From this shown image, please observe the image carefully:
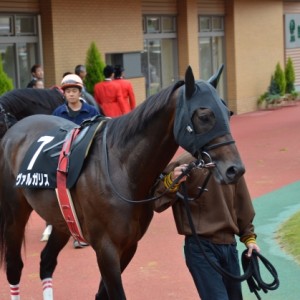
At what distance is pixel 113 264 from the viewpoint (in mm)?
4766

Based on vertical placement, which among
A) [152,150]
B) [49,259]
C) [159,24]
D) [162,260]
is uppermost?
[159,24]

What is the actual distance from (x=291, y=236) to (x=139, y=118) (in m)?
4.03

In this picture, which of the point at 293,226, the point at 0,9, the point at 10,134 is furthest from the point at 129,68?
the point at 10,134

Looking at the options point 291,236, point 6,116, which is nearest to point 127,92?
point 291,236

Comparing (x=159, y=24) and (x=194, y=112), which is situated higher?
(x=159, y=24)

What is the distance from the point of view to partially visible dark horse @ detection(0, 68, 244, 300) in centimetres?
418

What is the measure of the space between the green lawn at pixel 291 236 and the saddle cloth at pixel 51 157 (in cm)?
302

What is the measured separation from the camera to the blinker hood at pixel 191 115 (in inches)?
164

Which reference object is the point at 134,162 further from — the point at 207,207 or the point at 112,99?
the point at 112,99

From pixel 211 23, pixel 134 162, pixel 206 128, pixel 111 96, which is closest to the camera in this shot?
pixel 206 128

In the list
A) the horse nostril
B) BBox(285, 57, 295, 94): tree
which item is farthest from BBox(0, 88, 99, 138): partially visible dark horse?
BBox(285, 57, 295, 94): tree

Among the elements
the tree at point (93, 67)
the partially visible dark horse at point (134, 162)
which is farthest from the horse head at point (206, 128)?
the tree at point (93, 67)

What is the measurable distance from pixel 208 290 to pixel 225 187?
644mm

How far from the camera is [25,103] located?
24.8ft
